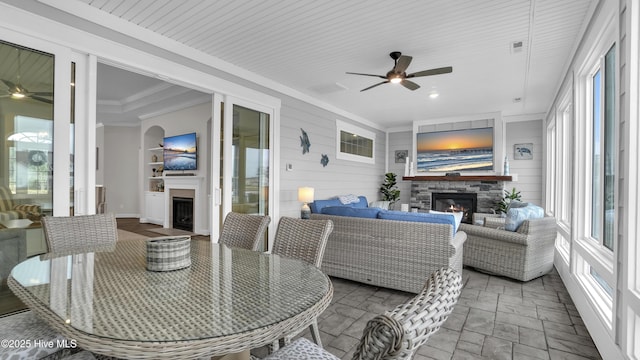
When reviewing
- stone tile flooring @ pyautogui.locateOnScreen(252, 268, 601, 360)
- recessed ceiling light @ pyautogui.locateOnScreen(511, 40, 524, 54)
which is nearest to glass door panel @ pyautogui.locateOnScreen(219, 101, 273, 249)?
stone tile flooring @ pyautogui.locateOnScreen(252, 268, 601, 360)

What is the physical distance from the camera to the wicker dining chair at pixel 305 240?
1917 mm

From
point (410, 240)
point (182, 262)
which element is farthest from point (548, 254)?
point (182, 262)

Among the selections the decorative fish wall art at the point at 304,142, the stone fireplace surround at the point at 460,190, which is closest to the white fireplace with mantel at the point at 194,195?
the decorative fish wall art at the point at 304,142

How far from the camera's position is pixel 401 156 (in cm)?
848

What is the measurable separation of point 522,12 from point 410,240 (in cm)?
240

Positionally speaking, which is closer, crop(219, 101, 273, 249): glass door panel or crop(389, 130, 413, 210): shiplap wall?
crop(219, 101, 273, 249): glass door panel

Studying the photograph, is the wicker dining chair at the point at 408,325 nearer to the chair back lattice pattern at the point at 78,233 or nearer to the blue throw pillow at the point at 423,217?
the chair back lattice pattern at the point at 78,233

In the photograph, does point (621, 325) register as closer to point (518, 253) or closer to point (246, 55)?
point (518, 253)

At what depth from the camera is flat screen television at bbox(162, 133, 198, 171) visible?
21.6 ft

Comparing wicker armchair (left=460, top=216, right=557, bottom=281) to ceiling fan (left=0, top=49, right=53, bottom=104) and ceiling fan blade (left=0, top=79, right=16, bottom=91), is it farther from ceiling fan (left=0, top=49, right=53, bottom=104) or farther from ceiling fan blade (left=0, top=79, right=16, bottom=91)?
ceiling fan blade (left=0, top=79, right=16, bottom=91)

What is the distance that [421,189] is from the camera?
7773 millimetres

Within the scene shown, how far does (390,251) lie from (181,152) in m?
5.36

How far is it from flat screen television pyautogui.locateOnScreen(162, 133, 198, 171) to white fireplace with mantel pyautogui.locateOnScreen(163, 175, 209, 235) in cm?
26

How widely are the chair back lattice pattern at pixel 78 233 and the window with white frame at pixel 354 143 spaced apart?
4.67m
